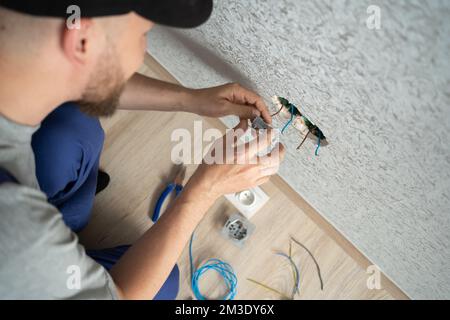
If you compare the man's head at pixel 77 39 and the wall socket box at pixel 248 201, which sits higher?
the man's head at pixel 77 39

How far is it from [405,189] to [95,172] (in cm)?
66

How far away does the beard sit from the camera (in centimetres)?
51

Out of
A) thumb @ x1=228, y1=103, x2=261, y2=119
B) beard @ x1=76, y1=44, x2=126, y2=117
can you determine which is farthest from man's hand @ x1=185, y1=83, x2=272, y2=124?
beard @ x1=76, y1=44, x2=126, y2=117

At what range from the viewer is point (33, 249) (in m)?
0.50

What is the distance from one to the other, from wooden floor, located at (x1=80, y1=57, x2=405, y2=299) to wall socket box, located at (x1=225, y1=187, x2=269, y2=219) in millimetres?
24

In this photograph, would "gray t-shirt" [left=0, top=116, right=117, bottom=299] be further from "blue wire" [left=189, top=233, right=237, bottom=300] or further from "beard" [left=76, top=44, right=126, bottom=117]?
"blue wire" [left=189, top=233, right=237, bottom=300]

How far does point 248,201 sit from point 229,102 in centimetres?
38

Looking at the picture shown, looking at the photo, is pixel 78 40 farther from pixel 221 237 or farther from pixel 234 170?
pixel 221 237

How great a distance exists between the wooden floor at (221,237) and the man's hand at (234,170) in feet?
1.20

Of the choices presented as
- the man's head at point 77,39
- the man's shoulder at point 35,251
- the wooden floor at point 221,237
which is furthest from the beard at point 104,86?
the wooden floor at point 221,237

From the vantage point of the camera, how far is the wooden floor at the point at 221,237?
1.03 metres

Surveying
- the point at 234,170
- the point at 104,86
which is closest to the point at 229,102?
the point at 234,170

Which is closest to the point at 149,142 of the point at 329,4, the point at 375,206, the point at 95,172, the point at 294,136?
the point at 95,172

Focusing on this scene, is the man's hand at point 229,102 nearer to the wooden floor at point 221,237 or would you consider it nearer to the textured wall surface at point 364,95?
the textured wall surface at point 364,95
